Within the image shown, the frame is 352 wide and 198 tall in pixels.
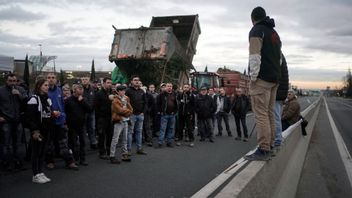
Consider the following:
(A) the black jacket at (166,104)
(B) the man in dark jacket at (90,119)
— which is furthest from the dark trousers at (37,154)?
(A) the black jacket at (166,104)

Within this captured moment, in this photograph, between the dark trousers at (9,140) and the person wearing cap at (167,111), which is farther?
the person wearing cap at (167,111)

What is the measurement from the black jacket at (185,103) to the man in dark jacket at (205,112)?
0.29 metres

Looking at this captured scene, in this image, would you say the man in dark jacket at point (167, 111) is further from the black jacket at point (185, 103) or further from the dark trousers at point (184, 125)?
the dark trousers at point (184, 125)

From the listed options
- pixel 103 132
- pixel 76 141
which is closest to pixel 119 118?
pixel 103 132

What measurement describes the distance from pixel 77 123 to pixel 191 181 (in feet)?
9.53

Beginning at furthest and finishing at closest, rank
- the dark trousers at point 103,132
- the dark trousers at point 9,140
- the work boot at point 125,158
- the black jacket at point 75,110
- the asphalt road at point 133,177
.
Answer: the dark trousers at point 103,132 → the work boot at point 125,158 → the black jacket at point 75,110 → the dark trousers at point 9,140 → the asphalt road at point 133,177

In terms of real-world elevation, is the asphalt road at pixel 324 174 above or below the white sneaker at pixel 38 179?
below

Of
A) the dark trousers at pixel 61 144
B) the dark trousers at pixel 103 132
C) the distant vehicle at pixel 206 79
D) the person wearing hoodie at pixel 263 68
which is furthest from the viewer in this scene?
the distant vehicle at pixel 206 79

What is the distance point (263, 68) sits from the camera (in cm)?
584

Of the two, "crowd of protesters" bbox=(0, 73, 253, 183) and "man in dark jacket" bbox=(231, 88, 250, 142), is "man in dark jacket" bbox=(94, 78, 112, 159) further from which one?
"man in dark jacket" bbox=(231, 88, 250, 142)

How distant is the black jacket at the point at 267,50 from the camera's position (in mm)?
5820

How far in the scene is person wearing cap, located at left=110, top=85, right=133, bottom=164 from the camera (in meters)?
9.26

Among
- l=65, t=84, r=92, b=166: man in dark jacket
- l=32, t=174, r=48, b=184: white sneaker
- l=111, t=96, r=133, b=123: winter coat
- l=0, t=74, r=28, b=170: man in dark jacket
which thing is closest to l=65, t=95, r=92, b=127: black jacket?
l=65, t=84, r=92, b=166: man in dark jacket

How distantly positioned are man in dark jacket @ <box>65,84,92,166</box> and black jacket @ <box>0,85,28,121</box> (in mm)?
1024
